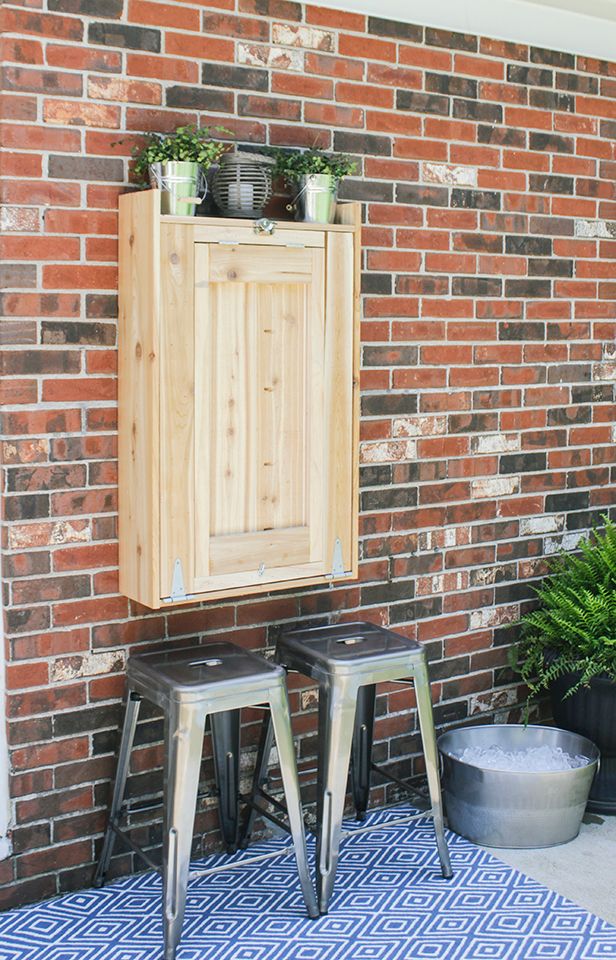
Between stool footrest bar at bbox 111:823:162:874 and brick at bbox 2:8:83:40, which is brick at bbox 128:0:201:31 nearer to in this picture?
brick at bbox 2:8:83:40

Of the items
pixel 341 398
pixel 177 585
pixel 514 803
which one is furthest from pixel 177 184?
pixel 514 803

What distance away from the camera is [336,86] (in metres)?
3.74

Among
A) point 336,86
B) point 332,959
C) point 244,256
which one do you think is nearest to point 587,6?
point 336,86

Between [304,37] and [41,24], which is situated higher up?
[304,37]

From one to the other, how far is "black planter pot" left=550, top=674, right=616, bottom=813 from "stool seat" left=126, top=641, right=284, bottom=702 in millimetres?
1284

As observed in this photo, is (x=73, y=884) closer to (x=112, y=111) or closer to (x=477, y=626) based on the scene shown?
(x=477, y=626)

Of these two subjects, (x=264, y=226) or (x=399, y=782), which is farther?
(x=399, y=782)

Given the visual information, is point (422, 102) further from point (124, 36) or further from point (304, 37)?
point (124, 36)

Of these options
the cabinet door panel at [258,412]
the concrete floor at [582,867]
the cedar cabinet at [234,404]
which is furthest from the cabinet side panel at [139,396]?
the concrete floor at [582,867]

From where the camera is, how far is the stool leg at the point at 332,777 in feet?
10.9

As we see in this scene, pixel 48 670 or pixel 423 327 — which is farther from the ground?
pixel 423 327

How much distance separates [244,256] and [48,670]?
1.29 m

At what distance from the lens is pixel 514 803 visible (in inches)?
147

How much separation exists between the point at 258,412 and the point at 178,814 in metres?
1.13
